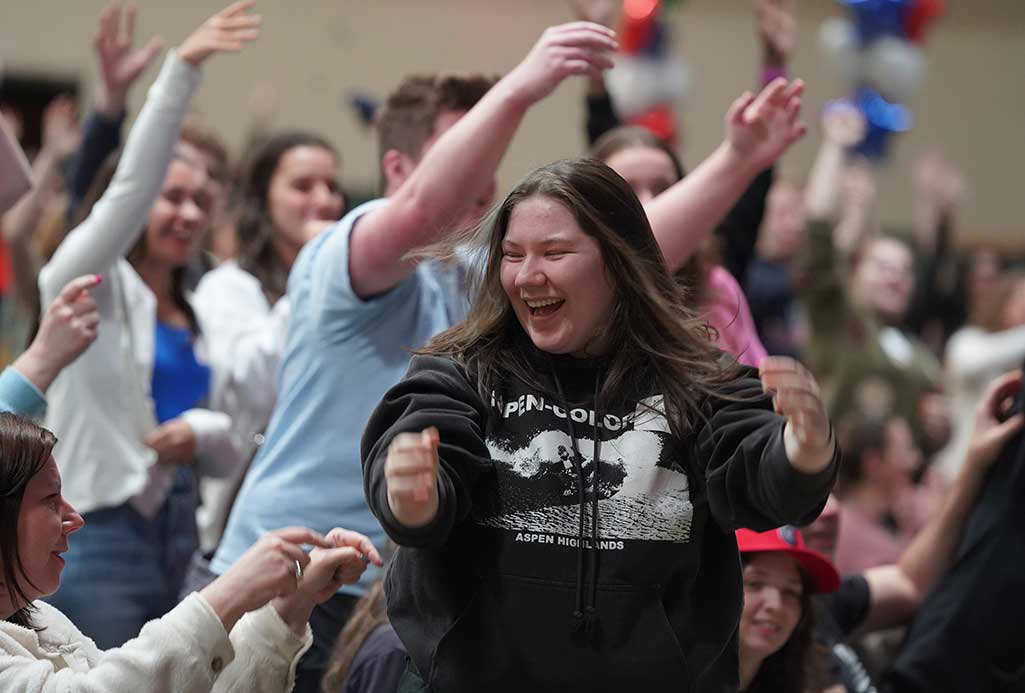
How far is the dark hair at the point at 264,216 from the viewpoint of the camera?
3884mm

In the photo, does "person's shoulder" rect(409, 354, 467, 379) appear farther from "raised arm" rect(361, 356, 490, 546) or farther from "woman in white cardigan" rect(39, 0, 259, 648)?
"woman in white cardigan" rect(39, 0, 259, 648)

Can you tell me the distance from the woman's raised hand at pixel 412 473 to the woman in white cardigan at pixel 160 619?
37 centimetres

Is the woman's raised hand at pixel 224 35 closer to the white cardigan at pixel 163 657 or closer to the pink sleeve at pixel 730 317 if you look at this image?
the pink sleeve at pixel 730 317

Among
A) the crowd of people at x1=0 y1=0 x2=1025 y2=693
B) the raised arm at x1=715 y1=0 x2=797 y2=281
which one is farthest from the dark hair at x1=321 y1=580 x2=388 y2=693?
the raised arm at x1=715 y1=0 x2=797 y2=281

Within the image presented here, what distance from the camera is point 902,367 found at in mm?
5676

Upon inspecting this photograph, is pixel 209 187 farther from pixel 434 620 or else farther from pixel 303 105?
pixel 303 105

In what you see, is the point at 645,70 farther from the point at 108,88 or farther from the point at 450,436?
the point at 450,436

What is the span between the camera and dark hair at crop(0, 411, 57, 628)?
1.88m

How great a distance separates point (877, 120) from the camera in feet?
23.1

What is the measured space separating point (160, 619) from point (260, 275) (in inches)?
81.7

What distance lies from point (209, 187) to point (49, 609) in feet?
6.02

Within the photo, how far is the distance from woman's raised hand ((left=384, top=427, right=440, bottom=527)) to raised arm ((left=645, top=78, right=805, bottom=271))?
0.91m

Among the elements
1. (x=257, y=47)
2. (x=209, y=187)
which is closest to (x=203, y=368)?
(x=209, y=187)

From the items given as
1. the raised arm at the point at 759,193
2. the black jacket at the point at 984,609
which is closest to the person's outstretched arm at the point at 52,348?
Result: the raised arm at the point at 759,193
